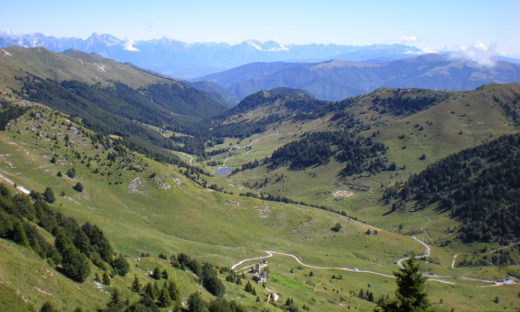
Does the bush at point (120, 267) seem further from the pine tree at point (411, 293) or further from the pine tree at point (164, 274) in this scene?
the pine tree at point (411, 293)

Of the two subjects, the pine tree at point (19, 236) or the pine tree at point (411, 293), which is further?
the pine tree at point (19, 236)

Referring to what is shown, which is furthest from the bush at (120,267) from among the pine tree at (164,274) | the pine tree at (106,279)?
A: the pine tree at (164,274)

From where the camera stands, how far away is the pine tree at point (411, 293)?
38094mm

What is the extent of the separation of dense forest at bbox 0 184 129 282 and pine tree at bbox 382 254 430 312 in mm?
36664

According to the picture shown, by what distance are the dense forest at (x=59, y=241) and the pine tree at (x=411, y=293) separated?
3666 cm

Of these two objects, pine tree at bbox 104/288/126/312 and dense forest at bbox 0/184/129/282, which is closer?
pine tree at bbox 104/288/126/312

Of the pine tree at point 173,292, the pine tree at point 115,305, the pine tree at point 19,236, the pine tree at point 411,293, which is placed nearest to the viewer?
the pine tree at point 411,293

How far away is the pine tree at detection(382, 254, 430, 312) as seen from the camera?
125 ft

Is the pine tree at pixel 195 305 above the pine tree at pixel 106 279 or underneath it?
underneath

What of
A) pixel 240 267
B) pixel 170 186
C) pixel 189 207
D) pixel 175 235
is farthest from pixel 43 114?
pixel 240 267

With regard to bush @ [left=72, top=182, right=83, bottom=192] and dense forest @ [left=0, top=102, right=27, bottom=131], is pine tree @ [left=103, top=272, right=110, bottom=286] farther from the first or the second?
dense forest @ [left=0, top=102, right=27, bottom=131]

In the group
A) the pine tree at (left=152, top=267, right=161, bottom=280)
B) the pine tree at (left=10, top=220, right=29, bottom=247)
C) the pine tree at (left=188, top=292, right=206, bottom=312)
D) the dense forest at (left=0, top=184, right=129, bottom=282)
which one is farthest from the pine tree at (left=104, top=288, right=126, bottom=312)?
the pine tree at (left=152, top=267, right=161, bottom=280)

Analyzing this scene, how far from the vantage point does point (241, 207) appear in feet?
554

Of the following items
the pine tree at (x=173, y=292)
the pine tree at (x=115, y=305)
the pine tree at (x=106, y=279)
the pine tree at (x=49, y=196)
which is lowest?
the pine tree at (x=49, y=196)
